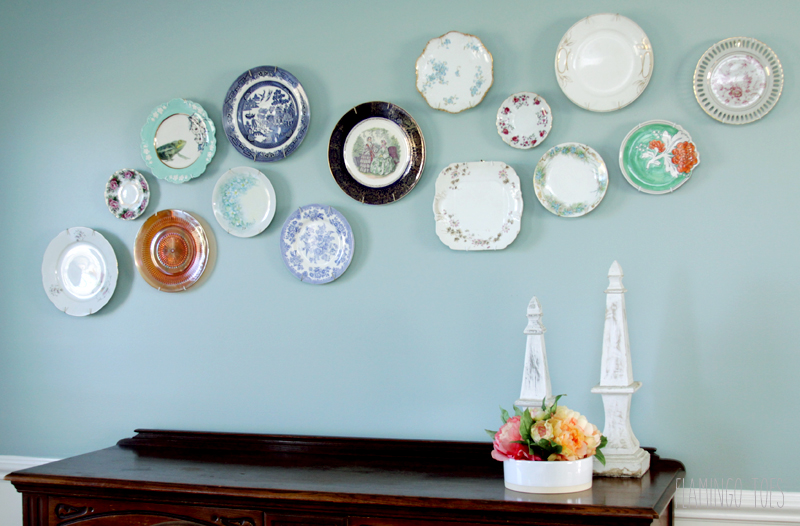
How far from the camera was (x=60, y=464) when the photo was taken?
1980mm

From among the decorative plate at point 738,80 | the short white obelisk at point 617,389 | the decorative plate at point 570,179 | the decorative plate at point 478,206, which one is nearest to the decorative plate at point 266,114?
the decorative plate at point 478,206

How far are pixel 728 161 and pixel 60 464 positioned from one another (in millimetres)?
2232

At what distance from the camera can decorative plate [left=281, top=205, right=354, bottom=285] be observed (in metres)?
2.12

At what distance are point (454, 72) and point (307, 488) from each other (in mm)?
1332

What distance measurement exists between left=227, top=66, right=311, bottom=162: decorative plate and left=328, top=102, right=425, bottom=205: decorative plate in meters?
0.15

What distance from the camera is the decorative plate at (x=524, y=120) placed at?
1.97m

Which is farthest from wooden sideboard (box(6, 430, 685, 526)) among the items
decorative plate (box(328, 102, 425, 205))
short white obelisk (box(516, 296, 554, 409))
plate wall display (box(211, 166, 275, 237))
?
decorative plate (box(328, 102, 425, 205))

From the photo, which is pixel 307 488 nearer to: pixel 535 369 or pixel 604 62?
pixel 535 369

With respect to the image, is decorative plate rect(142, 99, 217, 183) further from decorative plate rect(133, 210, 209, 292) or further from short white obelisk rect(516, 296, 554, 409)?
short white obelisk rect(516, 296, 554, 409)

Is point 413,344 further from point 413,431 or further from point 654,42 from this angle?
point 654,42

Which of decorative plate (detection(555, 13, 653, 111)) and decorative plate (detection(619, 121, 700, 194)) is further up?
decorative plate (detection(555, 13, 653, 111))

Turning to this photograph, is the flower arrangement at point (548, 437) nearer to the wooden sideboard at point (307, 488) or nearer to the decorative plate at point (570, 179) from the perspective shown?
the wooden sideboard at point (307, 488)

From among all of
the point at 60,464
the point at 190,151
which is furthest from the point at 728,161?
the point at 60,464

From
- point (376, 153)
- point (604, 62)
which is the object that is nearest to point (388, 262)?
point (376, 153)
